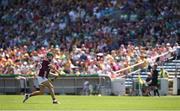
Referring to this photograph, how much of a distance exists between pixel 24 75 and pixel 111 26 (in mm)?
7355

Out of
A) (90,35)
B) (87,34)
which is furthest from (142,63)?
(87,34)

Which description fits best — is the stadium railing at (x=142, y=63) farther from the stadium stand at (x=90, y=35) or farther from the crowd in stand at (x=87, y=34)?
the crowd in stand at (x=87, y=34)

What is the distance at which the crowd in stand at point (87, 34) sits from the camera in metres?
45.9

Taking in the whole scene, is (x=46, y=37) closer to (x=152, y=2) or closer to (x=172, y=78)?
(x=152, y=2)

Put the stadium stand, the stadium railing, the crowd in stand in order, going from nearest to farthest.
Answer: the stadium railing
the stadium stand
the crowd in stand

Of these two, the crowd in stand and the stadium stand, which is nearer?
the stadium stand

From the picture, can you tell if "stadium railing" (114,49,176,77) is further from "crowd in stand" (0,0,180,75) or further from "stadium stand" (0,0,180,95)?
"crowd in stand" (0,0,180,75)

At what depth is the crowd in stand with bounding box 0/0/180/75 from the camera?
151ft

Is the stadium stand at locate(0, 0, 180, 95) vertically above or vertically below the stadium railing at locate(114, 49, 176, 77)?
above

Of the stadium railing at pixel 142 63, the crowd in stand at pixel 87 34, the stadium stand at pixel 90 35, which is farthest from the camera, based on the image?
the crowd in stand at pixel 87 34

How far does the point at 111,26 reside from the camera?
5016 centimetres

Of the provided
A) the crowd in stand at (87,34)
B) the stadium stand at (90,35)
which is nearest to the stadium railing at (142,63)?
the stadium stand at (90,35)

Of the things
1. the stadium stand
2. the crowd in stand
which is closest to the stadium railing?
the stadium stand

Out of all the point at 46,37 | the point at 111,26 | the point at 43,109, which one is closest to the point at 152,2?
the point at 111,26
